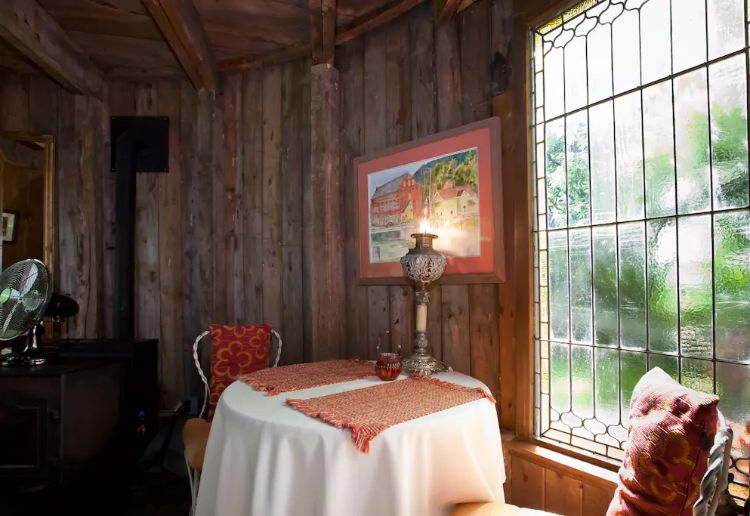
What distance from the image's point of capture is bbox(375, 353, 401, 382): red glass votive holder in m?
1.66

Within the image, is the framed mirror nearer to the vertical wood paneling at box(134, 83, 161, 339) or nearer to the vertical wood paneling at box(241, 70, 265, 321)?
the vertical wood paneling at box(134, 83, 161, 339)

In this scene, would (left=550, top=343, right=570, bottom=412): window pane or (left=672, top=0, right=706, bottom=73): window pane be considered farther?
(left=550, top=343, right=570, bottom=412): window pane

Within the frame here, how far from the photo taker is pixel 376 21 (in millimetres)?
2428

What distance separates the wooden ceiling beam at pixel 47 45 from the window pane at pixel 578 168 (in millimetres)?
2881

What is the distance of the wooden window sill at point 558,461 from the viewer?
152 centimetres

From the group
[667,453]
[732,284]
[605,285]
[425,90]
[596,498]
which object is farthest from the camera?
[425,90]

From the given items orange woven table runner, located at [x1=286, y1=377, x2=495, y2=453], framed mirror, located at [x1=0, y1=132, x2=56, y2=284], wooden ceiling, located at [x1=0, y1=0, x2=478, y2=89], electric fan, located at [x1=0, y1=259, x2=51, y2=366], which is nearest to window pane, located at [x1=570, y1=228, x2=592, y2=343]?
orange woven table runner, located at [x1=286, y1=377, x2=495, y2=453]

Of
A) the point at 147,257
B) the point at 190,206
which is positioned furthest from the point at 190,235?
the point at 147,257

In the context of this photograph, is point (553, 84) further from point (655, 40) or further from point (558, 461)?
point (558, 461)

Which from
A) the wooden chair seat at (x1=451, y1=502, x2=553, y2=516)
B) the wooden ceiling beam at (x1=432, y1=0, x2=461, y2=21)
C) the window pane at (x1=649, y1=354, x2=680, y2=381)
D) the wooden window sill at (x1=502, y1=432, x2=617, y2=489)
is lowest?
the wooden window sill at (x1=502, y1=432, x2=617, y2=489)

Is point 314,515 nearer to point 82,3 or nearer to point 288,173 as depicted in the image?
point 288,173

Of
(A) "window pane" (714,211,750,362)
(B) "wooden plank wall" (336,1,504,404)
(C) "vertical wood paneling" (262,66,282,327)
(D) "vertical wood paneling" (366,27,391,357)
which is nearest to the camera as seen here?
(A) "window pane" (714,211,750,362)

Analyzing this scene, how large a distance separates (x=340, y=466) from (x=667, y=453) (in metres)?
0.78

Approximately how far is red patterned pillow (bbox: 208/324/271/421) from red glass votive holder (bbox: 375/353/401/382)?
992 mm
